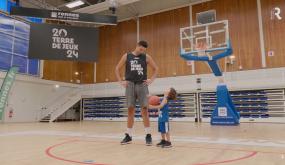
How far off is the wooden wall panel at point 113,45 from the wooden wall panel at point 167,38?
0.85 m

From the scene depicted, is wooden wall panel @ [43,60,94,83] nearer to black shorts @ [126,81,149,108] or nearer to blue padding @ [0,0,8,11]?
blue padding @ [0,0,8,11]

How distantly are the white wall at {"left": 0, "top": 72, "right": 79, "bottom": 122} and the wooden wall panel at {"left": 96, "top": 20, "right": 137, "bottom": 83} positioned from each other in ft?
8.56

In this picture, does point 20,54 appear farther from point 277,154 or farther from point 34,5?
point 277,154

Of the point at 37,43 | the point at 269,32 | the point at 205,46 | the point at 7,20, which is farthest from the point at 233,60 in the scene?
the point at 7,20

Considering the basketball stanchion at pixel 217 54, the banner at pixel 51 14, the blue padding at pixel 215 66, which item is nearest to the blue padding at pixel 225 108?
the basketball stanchion at pixel 217 54

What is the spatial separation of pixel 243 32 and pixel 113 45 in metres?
7.39

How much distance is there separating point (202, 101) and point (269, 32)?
416cm

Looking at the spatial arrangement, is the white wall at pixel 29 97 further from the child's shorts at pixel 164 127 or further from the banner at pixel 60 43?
the child's shorts at pixel 164 127

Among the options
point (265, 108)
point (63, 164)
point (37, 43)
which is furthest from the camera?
point (265, 108)

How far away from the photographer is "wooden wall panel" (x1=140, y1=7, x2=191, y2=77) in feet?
40.8

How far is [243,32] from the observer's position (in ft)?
36.2

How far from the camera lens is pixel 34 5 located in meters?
12.7

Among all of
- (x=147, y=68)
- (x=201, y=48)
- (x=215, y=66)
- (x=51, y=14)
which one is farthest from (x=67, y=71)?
(x=215, y=66)

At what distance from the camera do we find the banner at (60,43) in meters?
7.47
